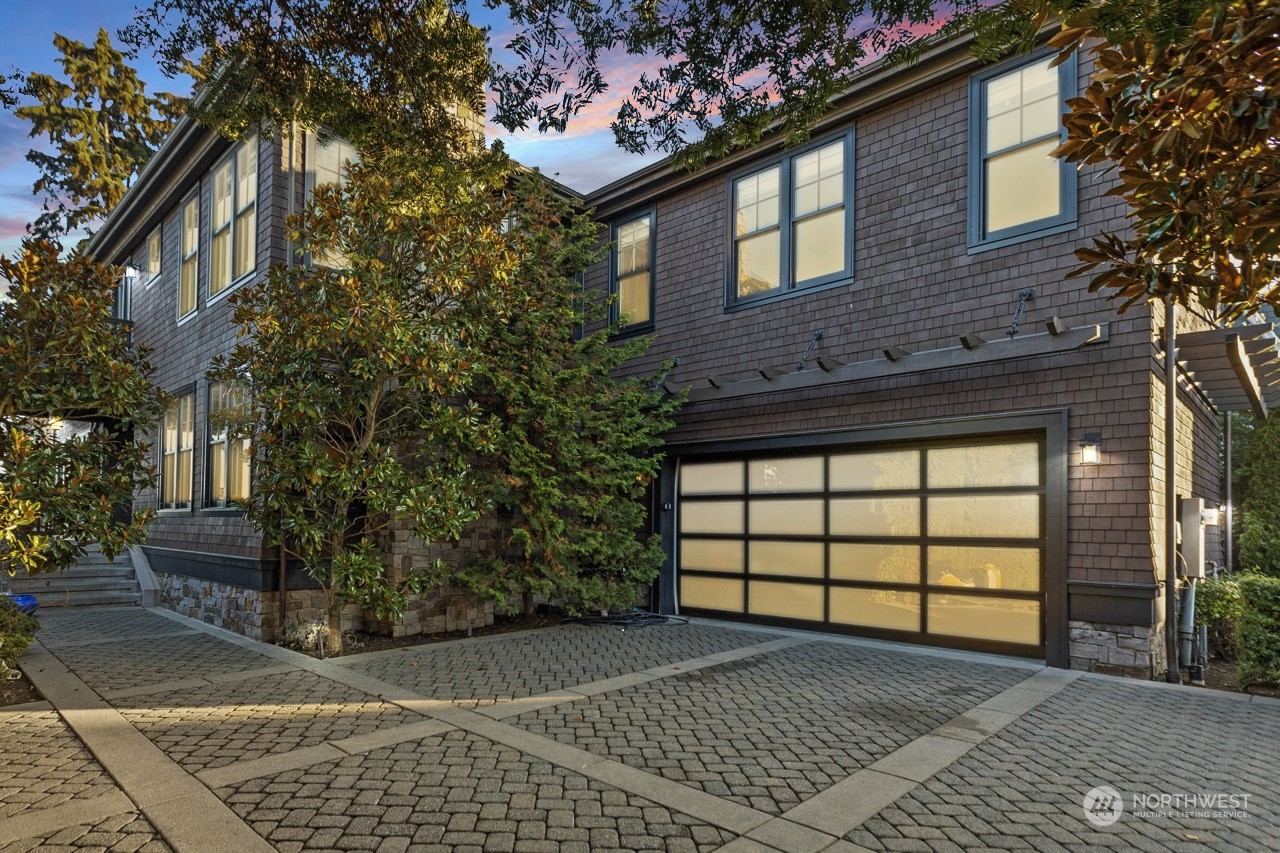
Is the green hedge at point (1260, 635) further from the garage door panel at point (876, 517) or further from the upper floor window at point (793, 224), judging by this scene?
the upper floor window at point (793, 224)

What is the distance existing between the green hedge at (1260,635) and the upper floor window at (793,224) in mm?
4986

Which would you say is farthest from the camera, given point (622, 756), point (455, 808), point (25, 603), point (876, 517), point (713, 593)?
point (713, 593)

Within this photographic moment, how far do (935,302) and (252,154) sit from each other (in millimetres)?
8720

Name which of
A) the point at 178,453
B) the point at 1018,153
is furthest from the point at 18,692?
the point at 1018,153

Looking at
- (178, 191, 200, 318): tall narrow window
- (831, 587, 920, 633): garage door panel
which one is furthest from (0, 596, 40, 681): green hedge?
(831, 587, 920, 633): garage door panel

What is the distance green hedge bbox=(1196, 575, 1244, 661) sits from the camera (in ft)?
24.0

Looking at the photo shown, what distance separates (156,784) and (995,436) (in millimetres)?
7564

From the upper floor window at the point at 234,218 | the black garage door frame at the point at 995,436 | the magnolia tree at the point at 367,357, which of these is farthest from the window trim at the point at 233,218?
the black garage door frame at the point at 995,436

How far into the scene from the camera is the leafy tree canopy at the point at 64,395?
Answer: 6.27 m

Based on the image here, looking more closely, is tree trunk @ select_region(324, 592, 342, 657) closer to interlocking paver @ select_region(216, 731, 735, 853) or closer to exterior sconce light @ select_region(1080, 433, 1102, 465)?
interlocking paver @ select_region(216, 731, 735, 853)

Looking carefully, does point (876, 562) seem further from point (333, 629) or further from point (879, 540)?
point (333, 629)

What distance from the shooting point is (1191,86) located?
2.66 m

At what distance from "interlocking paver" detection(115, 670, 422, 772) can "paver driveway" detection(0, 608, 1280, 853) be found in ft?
0.09

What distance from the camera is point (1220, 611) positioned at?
7344mm
